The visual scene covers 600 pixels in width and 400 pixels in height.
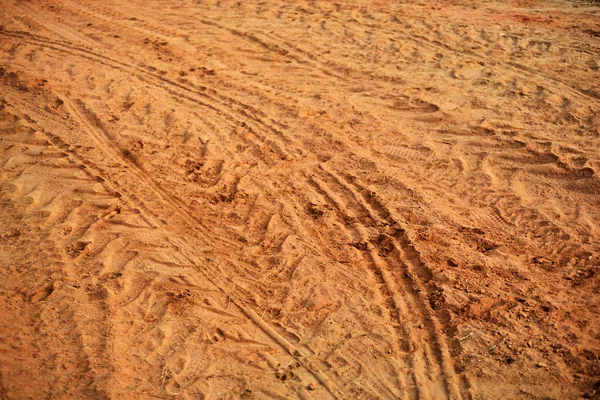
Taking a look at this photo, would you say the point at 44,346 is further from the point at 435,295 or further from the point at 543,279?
the point at 543,279

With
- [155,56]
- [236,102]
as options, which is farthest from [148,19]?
[236,102]

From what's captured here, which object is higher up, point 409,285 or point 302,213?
point 302,213

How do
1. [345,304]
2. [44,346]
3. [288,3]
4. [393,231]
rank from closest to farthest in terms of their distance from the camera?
[44,346]
[345,304]
[393,231]
[288,3]

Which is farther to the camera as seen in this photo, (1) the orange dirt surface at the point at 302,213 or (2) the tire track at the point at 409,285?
(1) the orange dirt surface at the point at 302,213

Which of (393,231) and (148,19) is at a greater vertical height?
(148,19)

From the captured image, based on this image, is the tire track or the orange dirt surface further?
the orange dirt surface

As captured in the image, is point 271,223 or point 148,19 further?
point 148,19

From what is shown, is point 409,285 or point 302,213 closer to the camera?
point 409,285

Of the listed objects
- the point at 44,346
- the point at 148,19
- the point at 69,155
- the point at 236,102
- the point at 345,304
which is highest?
the point at 148,19
